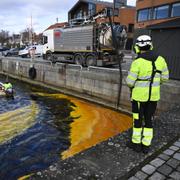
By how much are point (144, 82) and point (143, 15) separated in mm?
30471

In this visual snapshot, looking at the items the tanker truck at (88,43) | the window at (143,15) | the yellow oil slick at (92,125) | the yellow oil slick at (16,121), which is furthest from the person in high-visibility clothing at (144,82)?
the window at (143,15)

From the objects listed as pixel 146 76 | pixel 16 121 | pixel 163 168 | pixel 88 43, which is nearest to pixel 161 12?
pixel 88 43

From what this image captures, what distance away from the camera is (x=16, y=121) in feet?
32.7

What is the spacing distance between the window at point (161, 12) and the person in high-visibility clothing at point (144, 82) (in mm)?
27069

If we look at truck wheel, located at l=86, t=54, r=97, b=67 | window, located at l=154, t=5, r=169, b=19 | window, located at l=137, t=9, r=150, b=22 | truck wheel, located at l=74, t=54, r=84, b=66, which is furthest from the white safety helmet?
window, located at l=137, t=9, r=150, b=22

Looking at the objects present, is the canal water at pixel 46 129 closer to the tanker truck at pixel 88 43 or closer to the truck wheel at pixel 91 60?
the truck wheel at pixel 91 60

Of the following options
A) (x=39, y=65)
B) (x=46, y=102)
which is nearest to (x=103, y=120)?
(x=46, y=102)

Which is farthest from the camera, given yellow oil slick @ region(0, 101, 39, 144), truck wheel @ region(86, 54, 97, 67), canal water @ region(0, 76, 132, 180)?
truck wheel @ region(86, 54, 97, 67)

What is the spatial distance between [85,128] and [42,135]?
6.26 feet

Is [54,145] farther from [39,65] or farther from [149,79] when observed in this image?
[39,65]

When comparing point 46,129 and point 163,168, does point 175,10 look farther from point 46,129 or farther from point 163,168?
point 163,168

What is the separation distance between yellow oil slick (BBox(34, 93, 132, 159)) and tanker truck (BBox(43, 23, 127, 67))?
13.0 ft

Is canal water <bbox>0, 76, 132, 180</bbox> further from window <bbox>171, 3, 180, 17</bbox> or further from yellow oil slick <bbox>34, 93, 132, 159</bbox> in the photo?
window <bbox>171, 3, 180, 17</bbox>

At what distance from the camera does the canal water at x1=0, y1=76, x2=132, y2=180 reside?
21.9 ft
